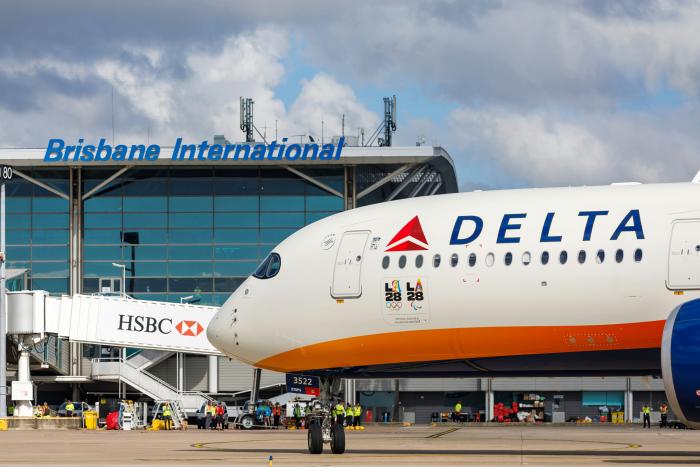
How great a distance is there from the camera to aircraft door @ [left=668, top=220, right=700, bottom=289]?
2202 centimetres

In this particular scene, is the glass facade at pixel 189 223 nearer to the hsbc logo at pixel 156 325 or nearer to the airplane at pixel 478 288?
the hsbc logo at pixel 156 325

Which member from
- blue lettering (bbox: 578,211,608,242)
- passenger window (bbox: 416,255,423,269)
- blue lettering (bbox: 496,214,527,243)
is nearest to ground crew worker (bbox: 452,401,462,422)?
passenger window (bbox: 416,255,423,269)

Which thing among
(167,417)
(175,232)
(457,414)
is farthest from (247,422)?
(175,232)

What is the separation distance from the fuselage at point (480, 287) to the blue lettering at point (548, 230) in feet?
0.08

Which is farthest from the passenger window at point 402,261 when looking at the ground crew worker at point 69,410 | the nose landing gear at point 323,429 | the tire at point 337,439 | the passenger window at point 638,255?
the ground crew worker at point 69,410

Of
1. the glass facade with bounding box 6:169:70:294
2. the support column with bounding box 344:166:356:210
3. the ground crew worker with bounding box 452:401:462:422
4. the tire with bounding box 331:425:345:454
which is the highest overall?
the support column with bounding box 344:166:356:210

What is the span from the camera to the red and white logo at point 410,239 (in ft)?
80.4

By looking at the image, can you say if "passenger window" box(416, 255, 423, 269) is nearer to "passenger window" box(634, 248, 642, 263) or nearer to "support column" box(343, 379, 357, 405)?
"passenger window" box(634, 248, 642, 263)

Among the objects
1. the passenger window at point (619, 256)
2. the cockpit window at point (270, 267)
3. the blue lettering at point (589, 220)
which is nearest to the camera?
the passenger window at point (619, 256)

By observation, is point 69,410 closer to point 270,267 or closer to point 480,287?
point 270,267

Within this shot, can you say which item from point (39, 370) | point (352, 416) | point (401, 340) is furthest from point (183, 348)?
point (401, 340)

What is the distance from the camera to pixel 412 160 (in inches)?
2761

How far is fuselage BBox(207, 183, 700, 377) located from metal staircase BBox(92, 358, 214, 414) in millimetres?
41719

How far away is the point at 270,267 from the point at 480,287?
4936 mm
